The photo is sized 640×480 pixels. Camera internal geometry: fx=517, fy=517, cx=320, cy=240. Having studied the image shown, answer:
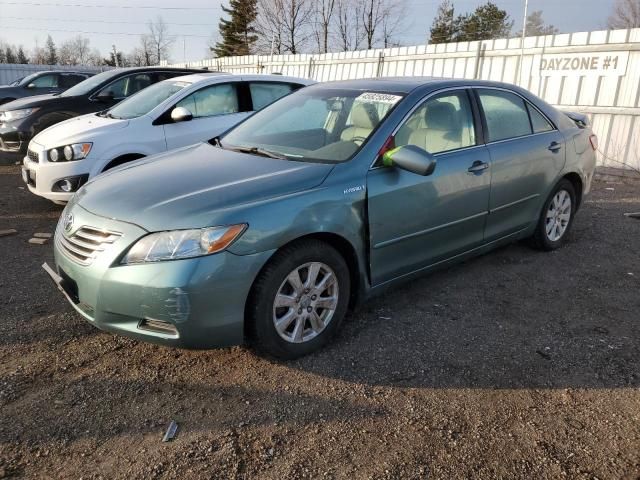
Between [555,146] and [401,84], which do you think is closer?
[401,84]

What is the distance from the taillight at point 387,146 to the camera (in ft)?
10.9

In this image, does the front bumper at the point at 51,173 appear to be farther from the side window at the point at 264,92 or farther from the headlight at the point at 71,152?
the side window at the point at 264,92

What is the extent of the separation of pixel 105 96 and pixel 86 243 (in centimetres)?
622

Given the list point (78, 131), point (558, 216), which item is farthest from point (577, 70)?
point (78, 131)

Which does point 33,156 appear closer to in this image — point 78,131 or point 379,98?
point 78,131

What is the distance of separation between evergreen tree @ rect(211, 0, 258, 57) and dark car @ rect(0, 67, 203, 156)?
41.7 metres

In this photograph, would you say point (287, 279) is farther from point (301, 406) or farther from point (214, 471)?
point (214, 471)

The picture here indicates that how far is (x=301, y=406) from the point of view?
8.68 ft

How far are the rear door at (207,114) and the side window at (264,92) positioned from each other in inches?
7.5

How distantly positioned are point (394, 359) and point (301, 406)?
0.72 metres

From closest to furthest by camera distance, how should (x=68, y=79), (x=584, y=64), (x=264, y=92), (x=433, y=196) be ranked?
(x=433, y=196) < (x=264, y=92) < (x=584, y=64) < (x=68, y=79)

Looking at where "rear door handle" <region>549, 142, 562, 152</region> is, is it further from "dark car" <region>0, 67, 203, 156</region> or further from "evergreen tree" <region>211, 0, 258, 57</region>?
"evergreen tree" <region>211, 0, 258, 57</region>

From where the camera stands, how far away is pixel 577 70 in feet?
30.2

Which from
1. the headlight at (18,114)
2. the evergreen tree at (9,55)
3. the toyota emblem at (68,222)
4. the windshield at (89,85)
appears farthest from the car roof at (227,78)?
the evergreen tree at (9,55)
